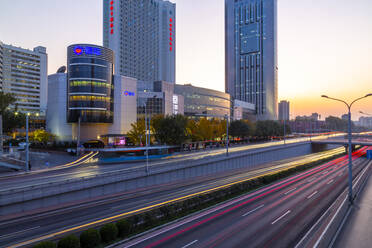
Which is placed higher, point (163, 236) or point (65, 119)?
point (65, 119)

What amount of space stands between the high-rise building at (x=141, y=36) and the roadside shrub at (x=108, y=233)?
472ft

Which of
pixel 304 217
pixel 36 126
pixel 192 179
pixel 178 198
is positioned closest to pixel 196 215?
pixel 178 198

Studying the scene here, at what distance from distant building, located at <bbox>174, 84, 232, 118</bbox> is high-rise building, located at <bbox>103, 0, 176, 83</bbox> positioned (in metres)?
53.5

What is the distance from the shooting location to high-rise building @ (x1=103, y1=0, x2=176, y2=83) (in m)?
151

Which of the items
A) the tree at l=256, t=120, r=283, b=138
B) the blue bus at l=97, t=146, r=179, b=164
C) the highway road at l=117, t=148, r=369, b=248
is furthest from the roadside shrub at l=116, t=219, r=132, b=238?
the tree at l=256, t=120, r=283, b=138

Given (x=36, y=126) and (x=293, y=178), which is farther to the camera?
(x=36, y=126)

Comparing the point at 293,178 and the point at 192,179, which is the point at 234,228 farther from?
the point at 293,178

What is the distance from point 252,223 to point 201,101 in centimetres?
11678

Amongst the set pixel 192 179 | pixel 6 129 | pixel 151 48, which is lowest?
pixel 192 179

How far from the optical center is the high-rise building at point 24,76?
15800cm

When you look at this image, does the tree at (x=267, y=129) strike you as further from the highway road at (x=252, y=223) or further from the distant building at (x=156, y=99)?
the highway road at (x=252, y=223)

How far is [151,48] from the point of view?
7116 inches

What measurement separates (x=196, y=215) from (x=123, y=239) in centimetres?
747

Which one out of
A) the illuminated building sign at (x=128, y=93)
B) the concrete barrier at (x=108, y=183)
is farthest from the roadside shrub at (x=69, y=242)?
the illuminated building sign at (x=128, y=93)
